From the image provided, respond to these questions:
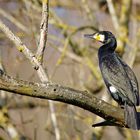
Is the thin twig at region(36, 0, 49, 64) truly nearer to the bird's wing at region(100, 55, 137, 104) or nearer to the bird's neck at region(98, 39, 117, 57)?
the bird's wing at region(100, 55, 137, 104)

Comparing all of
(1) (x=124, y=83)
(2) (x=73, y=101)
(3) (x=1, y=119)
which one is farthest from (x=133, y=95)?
(3) (x=1, y=119)

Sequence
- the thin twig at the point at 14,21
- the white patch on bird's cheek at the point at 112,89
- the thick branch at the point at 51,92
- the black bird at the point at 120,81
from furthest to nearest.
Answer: the thin twig at the point at 14,21
the white patch on bird's cheek at the point at 112,89
the black bird at the point at 120,81
the thick branch at the point at 51,92

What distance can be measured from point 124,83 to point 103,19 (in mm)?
4199

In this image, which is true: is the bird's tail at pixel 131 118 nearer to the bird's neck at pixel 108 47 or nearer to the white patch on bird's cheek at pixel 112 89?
the white patch on bird's cheek at pixel 112 89

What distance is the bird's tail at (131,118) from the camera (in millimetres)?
3215

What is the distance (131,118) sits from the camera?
3.21 m

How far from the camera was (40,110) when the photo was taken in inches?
269

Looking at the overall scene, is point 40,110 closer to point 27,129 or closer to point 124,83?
point 27,129

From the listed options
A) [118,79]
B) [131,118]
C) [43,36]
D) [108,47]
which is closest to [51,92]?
[43,36]

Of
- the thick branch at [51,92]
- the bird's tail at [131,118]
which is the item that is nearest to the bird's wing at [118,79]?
the bird's tail at [131,118]

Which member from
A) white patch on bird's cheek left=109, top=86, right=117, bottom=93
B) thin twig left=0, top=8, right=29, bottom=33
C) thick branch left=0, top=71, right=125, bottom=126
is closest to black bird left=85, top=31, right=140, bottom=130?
white patch on bird's cheek left=109, top=86, right=117, bottom=93

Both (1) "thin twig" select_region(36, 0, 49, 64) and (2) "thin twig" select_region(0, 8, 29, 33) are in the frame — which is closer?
(1) "thin twig" select_region(36, 0, 49, 64)

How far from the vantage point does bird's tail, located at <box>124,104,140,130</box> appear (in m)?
3.21

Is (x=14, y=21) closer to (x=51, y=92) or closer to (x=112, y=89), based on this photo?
(x=112, y=89)
